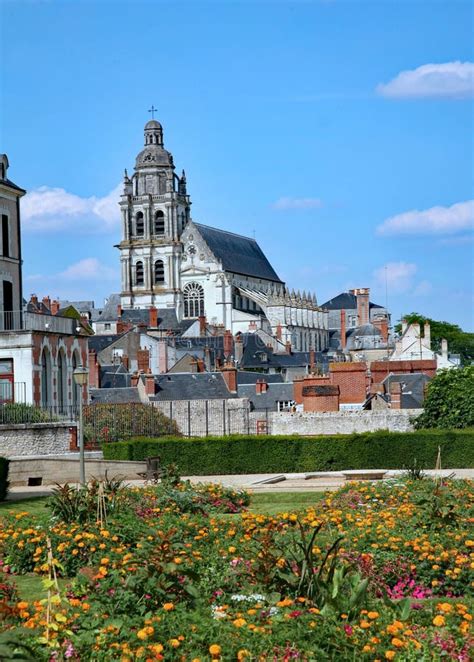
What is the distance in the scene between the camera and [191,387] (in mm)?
60000

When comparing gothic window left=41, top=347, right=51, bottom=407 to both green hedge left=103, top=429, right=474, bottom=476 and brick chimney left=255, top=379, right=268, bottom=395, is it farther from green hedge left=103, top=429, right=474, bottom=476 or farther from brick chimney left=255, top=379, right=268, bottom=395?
brick chimney left=255, top=379, right=268, bottom=395

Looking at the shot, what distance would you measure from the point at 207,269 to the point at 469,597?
457 feet

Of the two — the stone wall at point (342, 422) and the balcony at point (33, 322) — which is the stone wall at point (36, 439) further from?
the stone wall at point (342, 422)

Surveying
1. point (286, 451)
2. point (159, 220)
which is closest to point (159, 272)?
point (159, 220)

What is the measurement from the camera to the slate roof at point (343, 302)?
17838cm

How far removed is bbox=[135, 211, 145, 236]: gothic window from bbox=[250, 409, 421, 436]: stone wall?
115 meters

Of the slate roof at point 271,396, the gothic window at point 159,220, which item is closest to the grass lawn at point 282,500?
the slate roof at point 271,396

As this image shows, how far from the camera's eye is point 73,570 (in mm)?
14234

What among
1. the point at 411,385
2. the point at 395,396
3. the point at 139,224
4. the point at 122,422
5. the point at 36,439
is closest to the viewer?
the point at 36,439

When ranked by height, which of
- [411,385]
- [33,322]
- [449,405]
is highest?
[33,322]

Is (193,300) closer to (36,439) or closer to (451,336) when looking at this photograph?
(451,336)

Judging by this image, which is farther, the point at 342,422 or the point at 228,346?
the point at 228,346

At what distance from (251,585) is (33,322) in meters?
30.0

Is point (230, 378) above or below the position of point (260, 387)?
above
